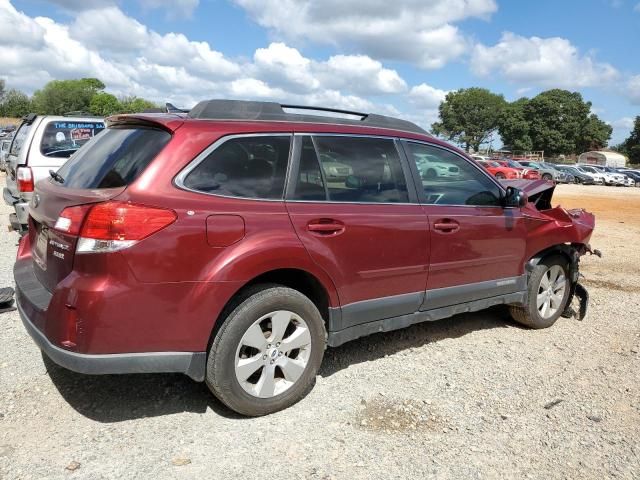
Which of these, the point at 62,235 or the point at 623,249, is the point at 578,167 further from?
the point at 62,235

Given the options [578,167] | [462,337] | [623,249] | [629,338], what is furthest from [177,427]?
[578,167]

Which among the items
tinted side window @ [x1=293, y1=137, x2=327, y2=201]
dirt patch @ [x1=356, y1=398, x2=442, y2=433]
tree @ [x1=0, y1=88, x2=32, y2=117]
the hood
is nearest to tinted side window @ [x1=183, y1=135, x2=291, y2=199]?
tinted side window @ [x1=293, y1=137, x2=327, y2=201]

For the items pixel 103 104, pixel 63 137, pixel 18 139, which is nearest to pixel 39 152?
pixel 63 137

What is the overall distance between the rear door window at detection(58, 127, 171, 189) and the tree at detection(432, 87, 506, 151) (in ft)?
371

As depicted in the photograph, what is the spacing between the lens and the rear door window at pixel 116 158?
3.01m

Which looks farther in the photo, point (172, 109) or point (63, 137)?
point (63, 137)

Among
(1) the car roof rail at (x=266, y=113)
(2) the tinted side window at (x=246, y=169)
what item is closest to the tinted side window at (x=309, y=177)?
(2) the tinted side window at (x=246, y=169)

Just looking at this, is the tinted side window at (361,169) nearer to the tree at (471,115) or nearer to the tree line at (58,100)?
the tree line at (58,100)

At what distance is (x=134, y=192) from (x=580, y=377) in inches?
138

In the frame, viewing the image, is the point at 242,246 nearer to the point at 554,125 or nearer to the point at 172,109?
the point at 172,109

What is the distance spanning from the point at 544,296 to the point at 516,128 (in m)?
93.2

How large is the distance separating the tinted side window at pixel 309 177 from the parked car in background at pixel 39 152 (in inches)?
180

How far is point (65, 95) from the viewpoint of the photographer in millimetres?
111188

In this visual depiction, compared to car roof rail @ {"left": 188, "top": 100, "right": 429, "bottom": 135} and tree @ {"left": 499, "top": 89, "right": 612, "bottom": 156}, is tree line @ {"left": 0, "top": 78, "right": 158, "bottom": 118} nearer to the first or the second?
tree @ {"left": 499, "top": 89, "right": 612, "bottom": 156}
